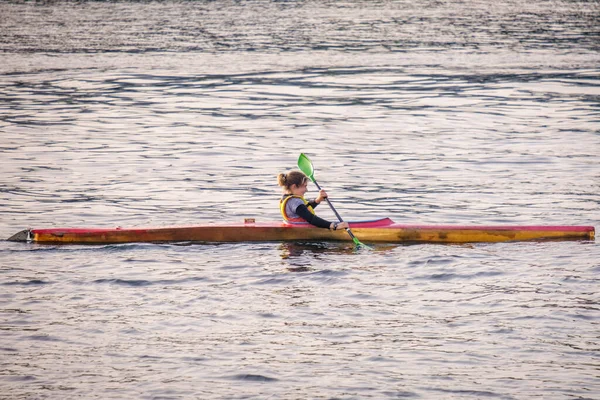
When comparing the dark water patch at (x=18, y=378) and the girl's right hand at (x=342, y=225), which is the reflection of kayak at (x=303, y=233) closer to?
the girl's right hand at (x=342, y=225)

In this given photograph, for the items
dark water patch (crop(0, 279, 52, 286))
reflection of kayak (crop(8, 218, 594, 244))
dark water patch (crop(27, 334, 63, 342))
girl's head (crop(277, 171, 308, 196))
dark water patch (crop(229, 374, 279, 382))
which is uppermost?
girl's head (crop(277, 171, 308, 196))

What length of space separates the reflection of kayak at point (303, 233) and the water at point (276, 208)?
0.53ft

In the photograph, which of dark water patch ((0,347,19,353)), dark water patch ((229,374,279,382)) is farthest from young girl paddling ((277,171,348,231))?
dark water patch ((0,347,19,353))

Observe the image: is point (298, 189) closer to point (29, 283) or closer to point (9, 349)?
point (29, 283)

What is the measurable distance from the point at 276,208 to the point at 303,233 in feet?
7.56

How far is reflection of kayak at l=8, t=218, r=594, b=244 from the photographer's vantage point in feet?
36.0

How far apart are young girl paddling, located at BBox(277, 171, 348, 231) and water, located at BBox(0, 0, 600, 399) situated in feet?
1.03

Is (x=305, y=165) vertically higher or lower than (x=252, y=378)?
higher

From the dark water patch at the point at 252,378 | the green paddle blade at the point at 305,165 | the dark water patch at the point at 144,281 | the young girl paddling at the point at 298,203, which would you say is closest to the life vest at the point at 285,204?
the young girl paddling at the point at 298,203

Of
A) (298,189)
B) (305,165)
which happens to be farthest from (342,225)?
(305,165)

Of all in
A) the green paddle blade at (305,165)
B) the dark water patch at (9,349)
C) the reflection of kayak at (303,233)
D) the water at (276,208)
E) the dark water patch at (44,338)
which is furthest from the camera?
the green paddle blade at (305,165)

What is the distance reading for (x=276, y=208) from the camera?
13.4 meters

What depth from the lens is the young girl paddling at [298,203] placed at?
10.9m

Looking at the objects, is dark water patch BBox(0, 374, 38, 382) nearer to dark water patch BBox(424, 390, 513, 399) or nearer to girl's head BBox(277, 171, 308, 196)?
dark water patch BBox(424, 390, 513, 399)
